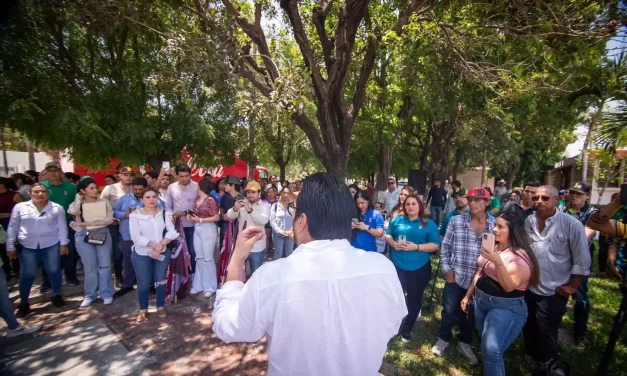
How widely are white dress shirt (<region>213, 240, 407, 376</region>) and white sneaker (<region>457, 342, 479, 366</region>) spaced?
2841mm

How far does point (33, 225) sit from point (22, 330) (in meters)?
1.37

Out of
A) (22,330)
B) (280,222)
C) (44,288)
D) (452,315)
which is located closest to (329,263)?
(452,315)

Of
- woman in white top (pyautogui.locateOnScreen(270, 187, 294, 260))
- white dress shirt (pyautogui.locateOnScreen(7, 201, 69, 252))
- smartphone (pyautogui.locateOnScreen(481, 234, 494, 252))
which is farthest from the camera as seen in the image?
woman in white top (pyautogui.locateOnScreen(270, 187, 294, 260))

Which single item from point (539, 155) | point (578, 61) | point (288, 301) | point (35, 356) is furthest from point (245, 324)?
point (539, 155)

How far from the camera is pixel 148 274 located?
4.14m

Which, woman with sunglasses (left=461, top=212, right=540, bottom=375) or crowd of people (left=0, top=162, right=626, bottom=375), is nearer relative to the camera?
crowd of people (left=0, top=162, right=626, bottom=375)

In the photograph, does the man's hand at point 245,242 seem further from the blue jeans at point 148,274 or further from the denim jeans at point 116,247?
the denim jeans at point 116,247

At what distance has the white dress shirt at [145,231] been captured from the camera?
13.1ft

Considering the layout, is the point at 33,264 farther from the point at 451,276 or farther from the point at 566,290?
the point at 566,290

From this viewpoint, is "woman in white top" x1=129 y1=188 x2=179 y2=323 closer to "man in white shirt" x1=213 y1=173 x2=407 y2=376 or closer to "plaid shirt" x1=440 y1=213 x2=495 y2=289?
"man in white shirt" x1=213 y1=173 x2=407 y2=376

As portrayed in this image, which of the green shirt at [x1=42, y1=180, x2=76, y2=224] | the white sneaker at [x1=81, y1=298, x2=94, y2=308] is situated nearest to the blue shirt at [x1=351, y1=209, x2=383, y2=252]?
the white sneaker at [x1=81, y1=298, x2=94, y2=308]

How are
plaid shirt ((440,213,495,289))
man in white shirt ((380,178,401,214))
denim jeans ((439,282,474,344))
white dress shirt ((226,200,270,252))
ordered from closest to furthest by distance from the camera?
plaid shirt ((440,213,495,289)), denim jeans ((439,282,474,344)), white dress shirt ((226,200,270,252)), man in white shirt ((380,178,401,214))

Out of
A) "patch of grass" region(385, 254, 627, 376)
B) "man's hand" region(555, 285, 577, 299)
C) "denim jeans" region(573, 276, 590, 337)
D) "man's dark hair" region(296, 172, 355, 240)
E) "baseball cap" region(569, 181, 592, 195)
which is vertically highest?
"man's dark hair" region(296, 172, 355, 240)

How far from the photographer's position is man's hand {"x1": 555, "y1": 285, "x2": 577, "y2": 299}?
9.59 feet
